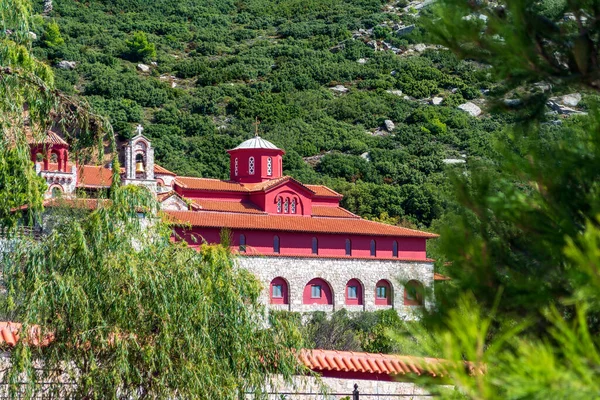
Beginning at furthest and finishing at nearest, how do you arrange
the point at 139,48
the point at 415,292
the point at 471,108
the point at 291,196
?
the point at 139,48
the point at 471,108
the point at 291,196
the point at 415,292

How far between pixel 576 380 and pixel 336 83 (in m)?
92.8

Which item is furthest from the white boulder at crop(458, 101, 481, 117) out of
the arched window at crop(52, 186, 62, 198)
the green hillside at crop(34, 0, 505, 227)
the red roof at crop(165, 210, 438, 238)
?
the arched window at crop(52, 186, 62, 198)

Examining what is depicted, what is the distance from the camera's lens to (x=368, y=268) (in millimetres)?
46594

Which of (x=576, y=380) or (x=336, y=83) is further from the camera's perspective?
(x=336, y=83)

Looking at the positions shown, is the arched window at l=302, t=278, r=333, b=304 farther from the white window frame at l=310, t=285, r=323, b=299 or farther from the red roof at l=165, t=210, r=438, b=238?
the red roof at l=165, t=210, r=438, b=238

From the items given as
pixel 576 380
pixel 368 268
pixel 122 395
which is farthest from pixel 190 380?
pixel 368 268

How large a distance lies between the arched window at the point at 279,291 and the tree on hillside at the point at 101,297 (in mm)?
30943

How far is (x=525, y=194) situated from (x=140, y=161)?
41744 millimetres

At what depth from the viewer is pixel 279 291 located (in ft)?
145

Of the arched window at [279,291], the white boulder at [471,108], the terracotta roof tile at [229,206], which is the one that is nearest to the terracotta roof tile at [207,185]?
the terracotta roof tile at [229,206]

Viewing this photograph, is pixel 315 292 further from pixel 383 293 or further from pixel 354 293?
pixel 383 293

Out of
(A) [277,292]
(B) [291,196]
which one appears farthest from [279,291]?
(B) [291,196]

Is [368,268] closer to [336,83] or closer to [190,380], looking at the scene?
[190,380]

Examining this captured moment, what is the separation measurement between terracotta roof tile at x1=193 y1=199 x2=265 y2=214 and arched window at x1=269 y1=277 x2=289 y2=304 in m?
4.07
